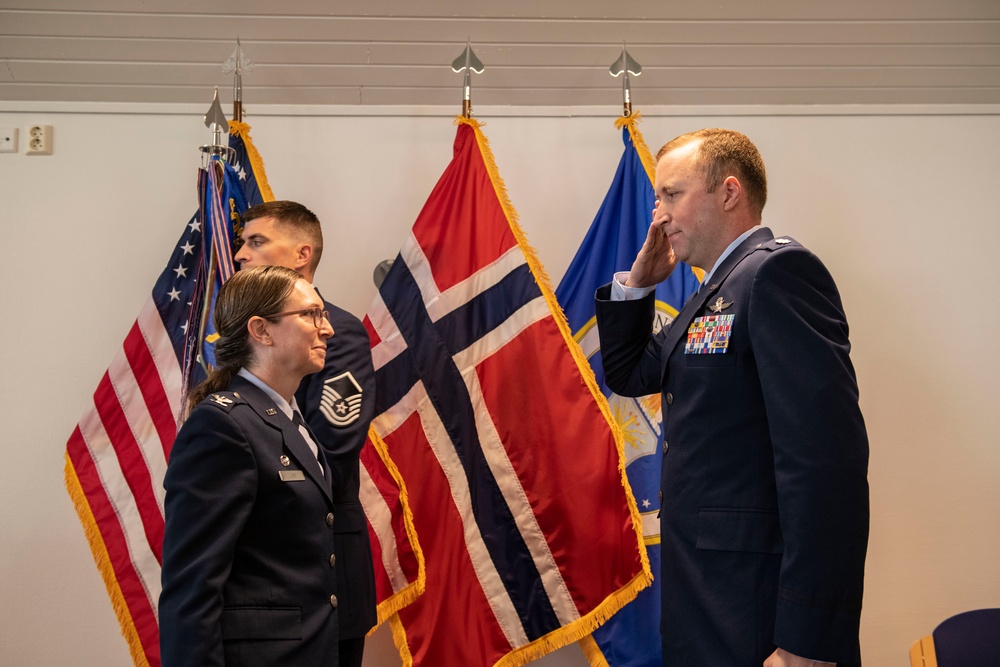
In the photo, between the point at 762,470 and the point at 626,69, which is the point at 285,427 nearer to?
the point at 762,470

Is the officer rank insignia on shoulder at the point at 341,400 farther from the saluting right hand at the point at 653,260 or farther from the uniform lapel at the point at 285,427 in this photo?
the saluting right hand at the point at 653,260

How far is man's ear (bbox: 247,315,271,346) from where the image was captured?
1.73 meters

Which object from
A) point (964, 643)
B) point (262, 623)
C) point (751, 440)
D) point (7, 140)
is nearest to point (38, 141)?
point (7, 140)

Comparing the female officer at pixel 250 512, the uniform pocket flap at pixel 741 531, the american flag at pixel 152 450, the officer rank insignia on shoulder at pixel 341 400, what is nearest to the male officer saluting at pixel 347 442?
the officer rank insignia on shoulder at pixel 341 400

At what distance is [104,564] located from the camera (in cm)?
266

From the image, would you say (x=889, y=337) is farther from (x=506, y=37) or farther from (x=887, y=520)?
(x=506, y=37)

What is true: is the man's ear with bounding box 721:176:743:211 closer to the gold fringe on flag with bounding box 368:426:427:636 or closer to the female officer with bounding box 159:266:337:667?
the female officer with bounding box 159:266:337:667

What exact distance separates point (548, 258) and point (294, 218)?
1.05 meters

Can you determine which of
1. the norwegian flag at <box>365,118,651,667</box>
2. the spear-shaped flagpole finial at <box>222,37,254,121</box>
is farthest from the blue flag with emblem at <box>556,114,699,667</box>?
the spear-shaped flagpole finial at <box>222,37,254,121</box>

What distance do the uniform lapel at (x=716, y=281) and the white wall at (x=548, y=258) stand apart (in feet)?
4.86

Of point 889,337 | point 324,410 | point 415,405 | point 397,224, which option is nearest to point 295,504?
point 324,410

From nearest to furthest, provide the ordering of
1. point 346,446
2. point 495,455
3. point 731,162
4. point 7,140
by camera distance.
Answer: point 731,162 → point 346,446 → point 495,455 → point 7,140

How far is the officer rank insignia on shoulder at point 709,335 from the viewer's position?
1563mm

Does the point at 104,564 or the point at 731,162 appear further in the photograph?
the point at 104,564
